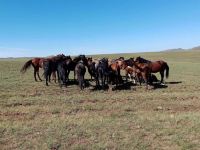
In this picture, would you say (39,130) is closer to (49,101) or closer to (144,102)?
(49,101)

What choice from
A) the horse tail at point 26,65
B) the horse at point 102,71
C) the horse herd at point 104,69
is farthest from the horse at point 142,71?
the horse tail at point 26,65

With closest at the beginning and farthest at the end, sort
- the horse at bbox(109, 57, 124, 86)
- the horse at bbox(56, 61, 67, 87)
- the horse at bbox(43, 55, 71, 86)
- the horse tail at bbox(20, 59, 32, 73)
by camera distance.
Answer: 1. the horse at bbox(56, 61, 67, 87)
2. the horse at bbox(43, 55, 71, 86)
3. the horse at bbox(109, 57, 124, 86)
4. the horse tail at bbox(20, 59, 32, 73)

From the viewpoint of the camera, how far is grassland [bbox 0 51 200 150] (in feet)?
32.6

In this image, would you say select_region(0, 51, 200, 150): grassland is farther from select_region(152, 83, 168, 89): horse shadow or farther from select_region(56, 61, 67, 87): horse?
select_region(56, 61, 67, 87): horse

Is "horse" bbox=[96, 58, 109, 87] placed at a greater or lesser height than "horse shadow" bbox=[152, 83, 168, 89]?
greater

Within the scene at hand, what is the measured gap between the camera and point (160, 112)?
1370 cm

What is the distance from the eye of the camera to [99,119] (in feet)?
40.1

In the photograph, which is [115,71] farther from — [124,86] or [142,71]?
[142,71]

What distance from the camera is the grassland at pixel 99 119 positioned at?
995 centimetres

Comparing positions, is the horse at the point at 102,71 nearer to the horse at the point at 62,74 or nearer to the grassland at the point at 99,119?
the grassland at the point at 99,119

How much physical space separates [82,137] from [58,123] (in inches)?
61.4

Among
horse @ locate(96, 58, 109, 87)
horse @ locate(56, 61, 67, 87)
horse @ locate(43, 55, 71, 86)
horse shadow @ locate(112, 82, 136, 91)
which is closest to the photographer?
horse shadow @ locate(112, 82, 136, 91)

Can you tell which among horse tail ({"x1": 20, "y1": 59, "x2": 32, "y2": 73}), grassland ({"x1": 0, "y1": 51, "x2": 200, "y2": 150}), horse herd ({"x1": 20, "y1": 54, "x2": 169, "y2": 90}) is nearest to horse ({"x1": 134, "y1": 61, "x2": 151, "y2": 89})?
horse herd ({"x1": 20, "y1": 54, "x2": 169, "y2": 90})

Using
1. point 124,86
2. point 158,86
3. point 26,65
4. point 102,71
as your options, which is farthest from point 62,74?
point 158,86
